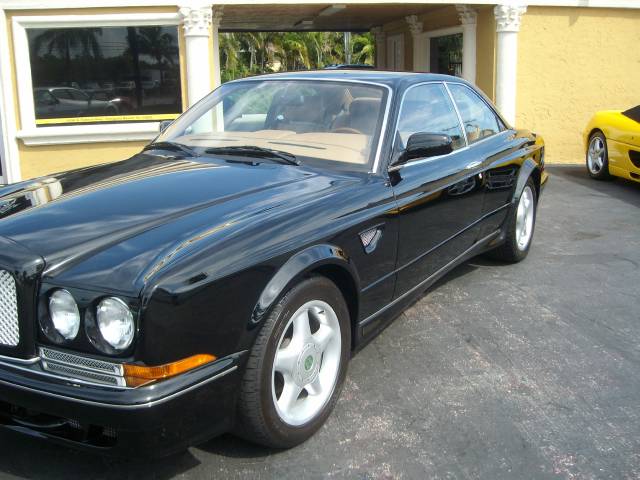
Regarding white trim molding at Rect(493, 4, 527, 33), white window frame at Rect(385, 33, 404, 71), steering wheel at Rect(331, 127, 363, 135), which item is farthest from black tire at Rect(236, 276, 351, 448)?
white window frame at Rect(385, 33, 404, 71)

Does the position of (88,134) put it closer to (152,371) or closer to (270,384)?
(270,384)

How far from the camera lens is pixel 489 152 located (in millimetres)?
4891

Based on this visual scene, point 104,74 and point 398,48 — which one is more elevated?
point 398,48

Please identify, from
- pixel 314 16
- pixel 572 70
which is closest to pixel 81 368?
pixel 572 70

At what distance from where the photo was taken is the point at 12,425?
2.54 meters

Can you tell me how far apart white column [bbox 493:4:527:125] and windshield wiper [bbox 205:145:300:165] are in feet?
27.2

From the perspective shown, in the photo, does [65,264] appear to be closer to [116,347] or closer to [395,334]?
[116,347]

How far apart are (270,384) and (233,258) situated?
1.72 feet

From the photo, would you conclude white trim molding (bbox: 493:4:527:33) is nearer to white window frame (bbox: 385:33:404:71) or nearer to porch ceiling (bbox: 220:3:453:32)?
porch ceiling (bbox: 220:3:453:32)

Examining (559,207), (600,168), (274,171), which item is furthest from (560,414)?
(600,168)

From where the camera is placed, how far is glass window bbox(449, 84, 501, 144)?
4832mm

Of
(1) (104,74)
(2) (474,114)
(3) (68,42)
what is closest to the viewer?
(2) (474,114)

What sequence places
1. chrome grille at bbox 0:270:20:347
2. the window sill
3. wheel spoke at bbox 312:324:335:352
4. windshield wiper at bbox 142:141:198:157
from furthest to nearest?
the window sill < windshield wiper at bbox 142:141:198:157 < wheel spoke at bbox 312:324:335:352 < chrome grille at bbox 0:270:20:347

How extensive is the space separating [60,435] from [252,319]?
2.62ft
